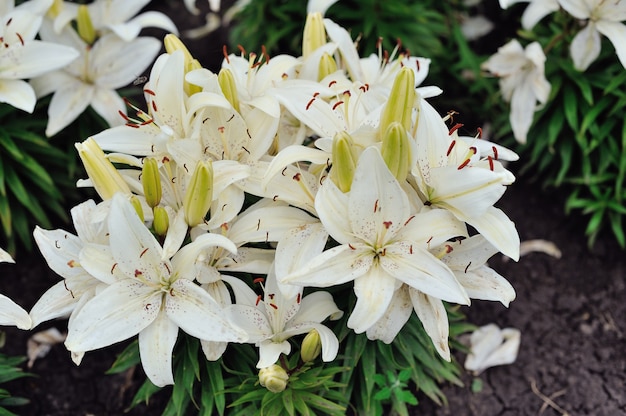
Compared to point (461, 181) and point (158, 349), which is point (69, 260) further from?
point (461, 181)

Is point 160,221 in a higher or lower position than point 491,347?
higher

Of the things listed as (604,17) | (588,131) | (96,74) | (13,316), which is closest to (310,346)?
(13,316)

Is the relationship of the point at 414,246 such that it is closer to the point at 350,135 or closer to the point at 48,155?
the point at 350,135

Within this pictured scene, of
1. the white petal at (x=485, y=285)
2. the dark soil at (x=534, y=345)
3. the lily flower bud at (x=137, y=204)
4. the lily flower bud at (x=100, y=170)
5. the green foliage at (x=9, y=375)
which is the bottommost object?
the dark soil at (x=534, y=345)

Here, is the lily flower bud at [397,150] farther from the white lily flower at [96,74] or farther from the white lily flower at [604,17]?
the white lily flower at [96,74]

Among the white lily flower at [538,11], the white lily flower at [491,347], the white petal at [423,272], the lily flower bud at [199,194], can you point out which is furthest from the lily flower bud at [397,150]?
the white lily flower at [538,11]

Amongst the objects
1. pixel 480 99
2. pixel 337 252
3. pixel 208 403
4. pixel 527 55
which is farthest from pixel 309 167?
pixel 480 99
